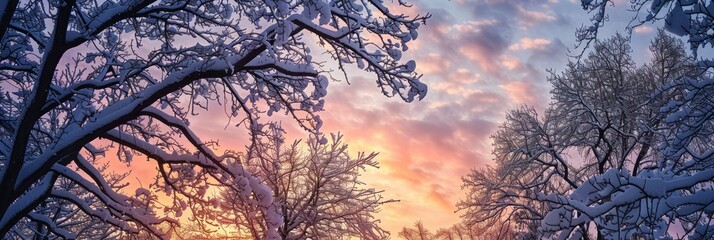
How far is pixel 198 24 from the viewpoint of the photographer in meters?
6.75

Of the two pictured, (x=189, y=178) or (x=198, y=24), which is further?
(x=189, y=178)

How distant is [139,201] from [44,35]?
254 centimetres

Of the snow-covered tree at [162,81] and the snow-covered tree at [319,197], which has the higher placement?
the snow-covered tree at [319,197]

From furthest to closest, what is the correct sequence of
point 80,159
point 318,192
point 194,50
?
point 318,192
point 80,159
point 194,50

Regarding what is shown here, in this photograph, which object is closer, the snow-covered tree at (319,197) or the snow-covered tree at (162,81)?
the snow-covered tree at (162,81)

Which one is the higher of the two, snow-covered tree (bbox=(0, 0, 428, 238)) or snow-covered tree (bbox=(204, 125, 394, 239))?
snow-covered tree (bbox=(204, 125, 394, 239))

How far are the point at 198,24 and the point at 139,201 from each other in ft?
9.26

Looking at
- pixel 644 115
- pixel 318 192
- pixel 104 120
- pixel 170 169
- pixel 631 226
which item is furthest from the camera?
pixel 318 192

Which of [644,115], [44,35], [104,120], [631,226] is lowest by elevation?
[631,226]

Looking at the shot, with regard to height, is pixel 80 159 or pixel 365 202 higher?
pixel 365 202

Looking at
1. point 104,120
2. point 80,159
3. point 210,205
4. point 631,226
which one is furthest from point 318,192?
point 631,226

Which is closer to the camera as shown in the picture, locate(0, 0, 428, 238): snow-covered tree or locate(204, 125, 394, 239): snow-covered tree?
locate(0, 0, 428, 238): snow-covered tree

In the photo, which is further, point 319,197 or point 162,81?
point 319,197

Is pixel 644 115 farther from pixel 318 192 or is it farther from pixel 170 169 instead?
pixel 170 169
